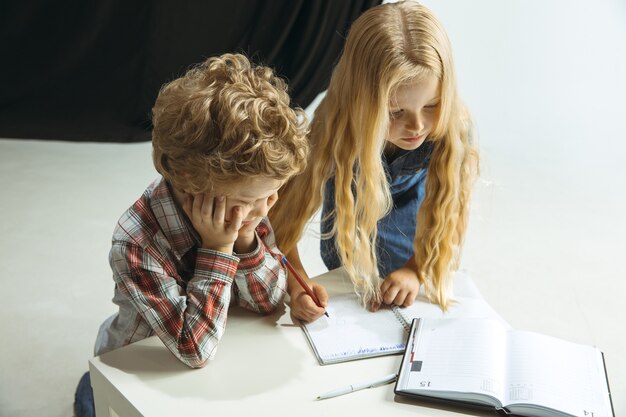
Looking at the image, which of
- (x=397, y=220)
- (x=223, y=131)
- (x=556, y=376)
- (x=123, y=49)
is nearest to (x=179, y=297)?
(x=223, y=131)

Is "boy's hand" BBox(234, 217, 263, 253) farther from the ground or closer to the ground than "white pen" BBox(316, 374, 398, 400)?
farther from the ground

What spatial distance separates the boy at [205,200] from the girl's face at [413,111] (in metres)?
0.19

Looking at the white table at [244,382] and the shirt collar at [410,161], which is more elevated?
the shirt collar at [410,161]

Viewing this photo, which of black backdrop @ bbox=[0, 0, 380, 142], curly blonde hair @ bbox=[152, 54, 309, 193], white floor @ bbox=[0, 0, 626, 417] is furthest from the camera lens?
black backdrop @ bbox=[0, 0, 380, 142]

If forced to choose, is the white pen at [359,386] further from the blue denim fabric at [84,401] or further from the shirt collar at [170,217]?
the blue denim fabric at [84,401]

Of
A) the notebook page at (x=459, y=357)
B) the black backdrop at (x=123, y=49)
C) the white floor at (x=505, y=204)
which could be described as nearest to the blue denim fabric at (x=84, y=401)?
the white floor at (x=505, y=204)

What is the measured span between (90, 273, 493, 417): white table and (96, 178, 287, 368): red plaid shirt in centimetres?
4

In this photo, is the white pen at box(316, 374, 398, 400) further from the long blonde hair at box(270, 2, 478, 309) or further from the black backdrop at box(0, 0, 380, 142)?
the black backdrop at box(0, 0, 380, 142)

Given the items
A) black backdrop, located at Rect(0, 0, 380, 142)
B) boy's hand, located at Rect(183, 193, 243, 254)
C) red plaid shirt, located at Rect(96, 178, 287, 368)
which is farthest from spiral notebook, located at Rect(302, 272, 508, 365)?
black backdrop, located at Rect(0, 0, 380, 142)

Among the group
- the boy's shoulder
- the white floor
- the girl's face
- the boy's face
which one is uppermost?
the girl's face

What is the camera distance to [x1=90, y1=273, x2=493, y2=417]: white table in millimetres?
1059

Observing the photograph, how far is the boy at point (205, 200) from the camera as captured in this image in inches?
41.9

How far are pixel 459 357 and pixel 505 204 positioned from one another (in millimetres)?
1977

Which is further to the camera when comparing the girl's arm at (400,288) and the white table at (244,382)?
the girl's arm at (400,288)
